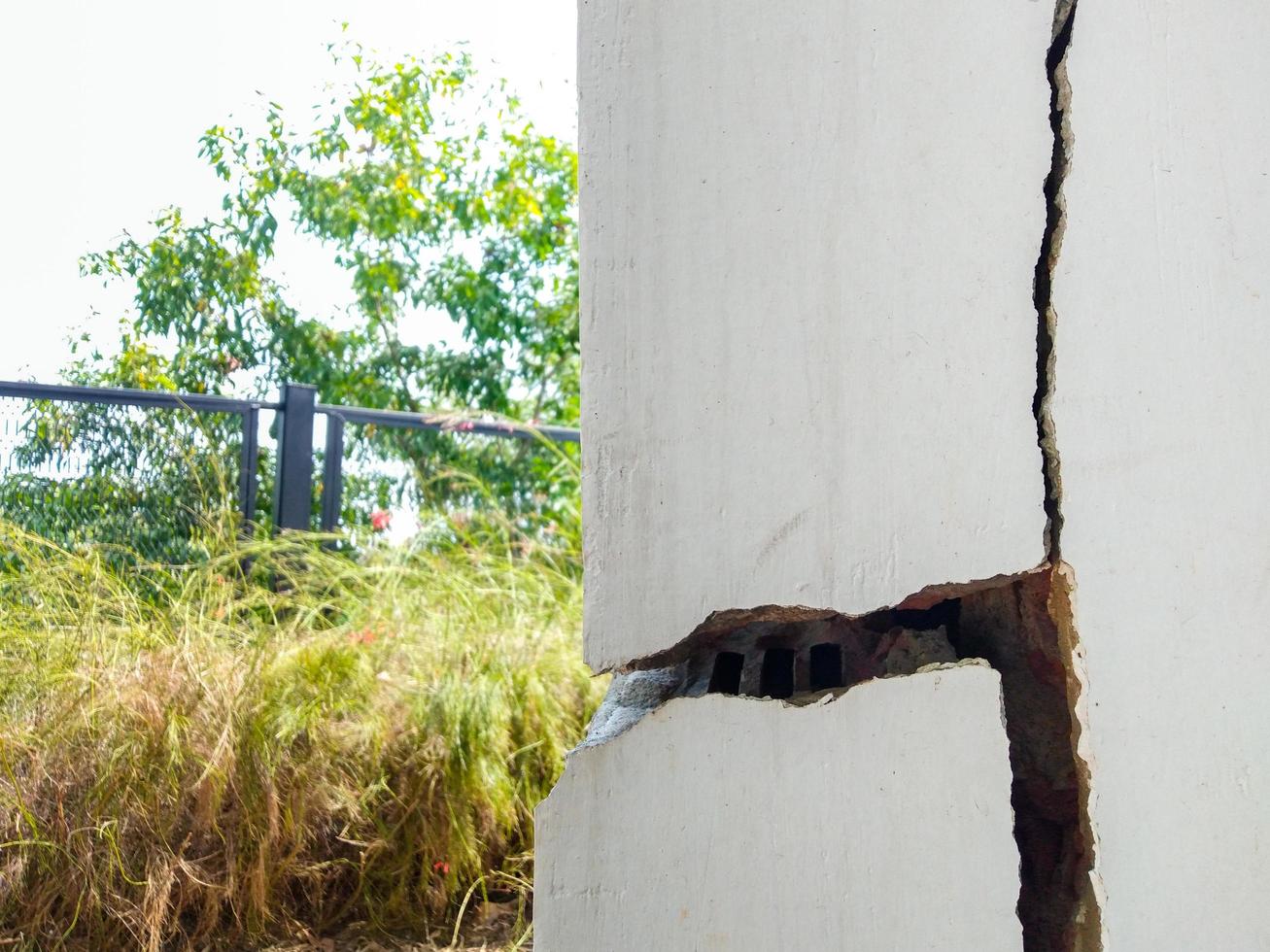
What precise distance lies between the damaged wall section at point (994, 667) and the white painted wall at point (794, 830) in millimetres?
40

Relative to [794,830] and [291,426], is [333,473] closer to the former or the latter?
[291,426]

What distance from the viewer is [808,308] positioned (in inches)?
37.9

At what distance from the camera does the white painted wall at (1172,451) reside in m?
0.82

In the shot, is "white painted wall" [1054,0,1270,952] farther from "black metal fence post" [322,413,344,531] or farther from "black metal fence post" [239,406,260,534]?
"black metal fence post" [322,413,344,531]

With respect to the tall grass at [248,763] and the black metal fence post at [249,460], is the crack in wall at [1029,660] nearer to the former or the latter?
the tall grass at [248,763]

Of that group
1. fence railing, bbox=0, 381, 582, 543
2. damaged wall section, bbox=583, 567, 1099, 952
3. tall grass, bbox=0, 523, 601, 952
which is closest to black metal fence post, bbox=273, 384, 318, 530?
fence railing, bbox=0, 381, 582, 543

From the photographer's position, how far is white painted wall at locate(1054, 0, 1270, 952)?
824 millimetres

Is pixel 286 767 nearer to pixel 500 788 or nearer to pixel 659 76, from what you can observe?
pixel 500 788

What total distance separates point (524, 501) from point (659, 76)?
17.5 feet

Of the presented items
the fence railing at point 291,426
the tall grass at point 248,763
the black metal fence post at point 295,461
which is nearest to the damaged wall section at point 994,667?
the tall grass at point 248,763

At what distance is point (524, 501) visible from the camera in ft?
20.8

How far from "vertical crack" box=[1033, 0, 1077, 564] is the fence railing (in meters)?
3.33

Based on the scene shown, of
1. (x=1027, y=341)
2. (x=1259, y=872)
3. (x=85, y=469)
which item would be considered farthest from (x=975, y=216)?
(x=85, y=469)

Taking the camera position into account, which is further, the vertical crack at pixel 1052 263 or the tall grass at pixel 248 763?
the tall grass at pixel 248 763
